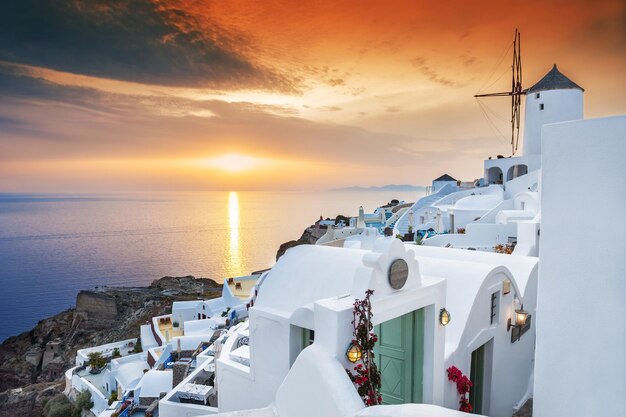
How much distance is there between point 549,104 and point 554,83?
184cm

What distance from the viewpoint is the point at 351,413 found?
428 centimetres

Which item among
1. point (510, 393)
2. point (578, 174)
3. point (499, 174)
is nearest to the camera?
point (578, 174)

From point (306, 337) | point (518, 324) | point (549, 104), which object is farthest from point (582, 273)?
point (549, 104)

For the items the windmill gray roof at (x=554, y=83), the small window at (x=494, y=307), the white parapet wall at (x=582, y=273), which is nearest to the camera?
the white parapet wall at (x=582, y=273)

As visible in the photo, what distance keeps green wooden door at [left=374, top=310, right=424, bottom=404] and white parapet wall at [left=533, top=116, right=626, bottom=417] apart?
208 centimetres

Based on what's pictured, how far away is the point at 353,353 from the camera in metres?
5.03

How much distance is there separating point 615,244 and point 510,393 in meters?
7.38

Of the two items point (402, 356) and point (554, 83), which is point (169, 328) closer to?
point (402, 356)

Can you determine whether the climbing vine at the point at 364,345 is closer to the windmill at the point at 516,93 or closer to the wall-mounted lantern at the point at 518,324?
the wall-mounted lantern at the point at 518,324

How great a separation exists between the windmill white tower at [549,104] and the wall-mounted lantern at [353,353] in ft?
110

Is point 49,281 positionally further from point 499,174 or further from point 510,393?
point 510,393

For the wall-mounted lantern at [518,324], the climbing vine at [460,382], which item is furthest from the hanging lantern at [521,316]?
the climbing vine at [460,382]

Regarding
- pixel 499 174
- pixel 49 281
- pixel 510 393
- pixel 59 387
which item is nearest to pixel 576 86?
pixel 499 174

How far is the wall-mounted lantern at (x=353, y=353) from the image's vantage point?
5.02 meters
